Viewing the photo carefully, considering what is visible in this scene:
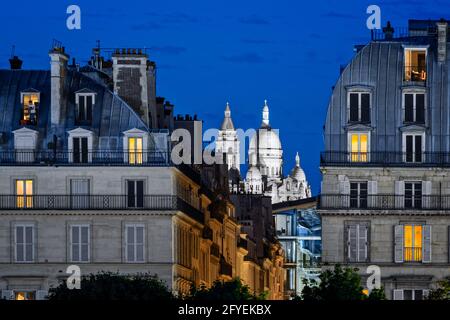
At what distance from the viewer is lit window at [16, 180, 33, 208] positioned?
396 feet

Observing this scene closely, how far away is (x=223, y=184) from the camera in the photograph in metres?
160

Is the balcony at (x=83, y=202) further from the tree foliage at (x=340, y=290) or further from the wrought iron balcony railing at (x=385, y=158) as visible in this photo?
the tree foliage at (x=340, y=290)

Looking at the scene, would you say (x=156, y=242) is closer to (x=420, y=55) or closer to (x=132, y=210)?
(x=132, y=210)

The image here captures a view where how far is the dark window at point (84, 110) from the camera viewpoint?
123375mm

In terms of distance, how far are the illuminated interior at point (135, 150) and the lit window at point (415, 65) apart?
17.0 meters

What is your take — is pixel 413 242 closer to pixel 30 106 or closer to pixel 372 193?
pixel 372 193

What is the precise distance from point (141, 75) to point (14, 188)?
36.7ft

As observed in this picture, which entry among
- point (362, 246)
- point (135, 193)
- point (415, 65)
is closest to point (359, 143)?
point (415, 65)

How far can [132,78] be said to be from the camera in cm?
12488

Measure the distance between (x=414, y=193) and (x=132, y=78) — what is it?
63.5 feet
